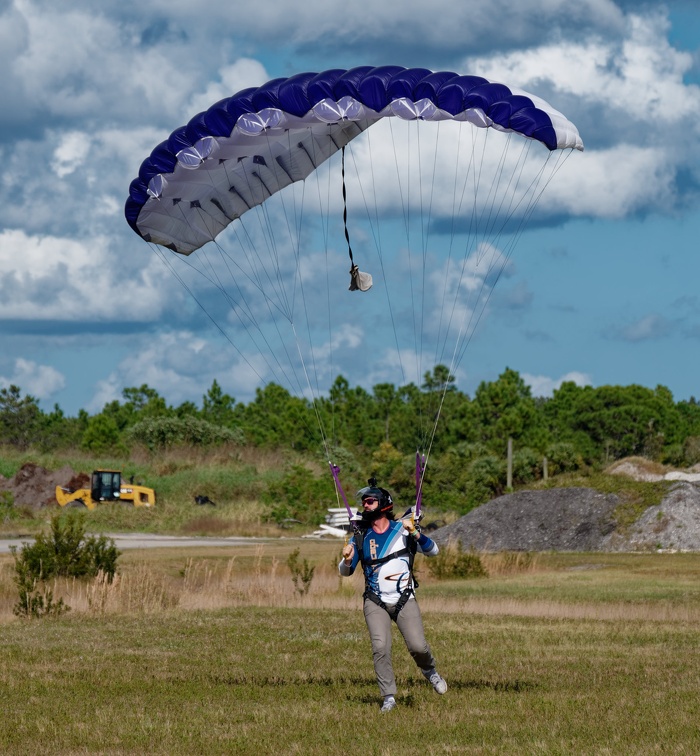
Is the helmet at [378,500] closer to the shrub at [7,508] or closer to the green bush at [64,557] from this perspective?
the green bush at [64,557]

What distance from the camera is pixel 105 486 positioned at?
205ft

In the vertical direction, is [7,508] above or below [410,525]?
above

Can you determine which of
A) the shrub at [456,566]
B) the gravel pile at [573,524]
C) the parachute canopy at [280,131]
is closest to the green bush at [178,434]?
the gravel pile at [573,524]

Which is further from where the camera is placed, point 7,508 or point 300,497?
point 300,497

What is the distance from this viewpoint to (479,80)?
1426 centimetres

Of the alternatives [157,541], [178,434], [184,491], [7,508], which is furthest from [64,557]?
[178,434]

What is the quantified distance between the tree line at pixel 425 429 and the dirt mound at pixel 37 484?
14.0 m

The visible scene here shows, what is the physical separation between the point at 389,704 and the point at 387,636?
64 cm

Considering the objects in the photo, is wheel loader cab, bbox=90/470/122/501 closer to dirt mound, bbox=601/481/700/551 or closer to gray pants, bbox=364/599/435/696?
dirt mound, bbox=601/481/700/551

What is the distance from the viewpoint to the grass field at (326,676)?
10.2 meters

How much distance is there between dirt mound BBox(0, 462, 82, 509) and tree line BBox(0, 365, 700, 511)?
46.0ft

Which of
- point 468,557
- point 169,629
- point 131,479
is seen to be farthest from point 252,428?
point 169,629

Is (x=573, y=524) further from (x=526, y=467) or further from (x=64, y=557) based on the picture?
(x=64, y=557)

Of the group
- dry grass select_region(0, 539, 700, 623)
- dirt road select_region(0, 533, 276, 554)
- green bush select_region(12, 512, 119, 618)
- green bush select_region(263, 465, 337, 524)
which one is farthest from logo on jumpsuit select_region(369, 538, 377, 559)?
green bush select_region(263, 465, 337, 524)
